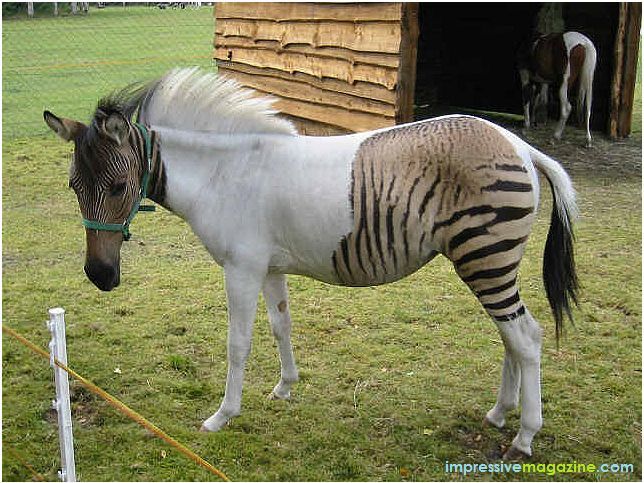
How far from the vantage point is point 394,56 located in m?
7.18

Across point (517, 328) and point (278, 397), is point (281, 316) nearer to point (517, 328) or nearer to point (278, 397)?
point (278, 397)

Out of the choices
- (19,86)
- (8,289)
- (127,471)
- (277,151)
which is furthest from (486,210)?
(19,86)

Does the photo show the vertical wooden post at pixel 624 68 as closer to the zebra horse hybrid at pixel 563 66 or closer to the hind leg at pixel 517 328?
the zebra horse hybrid at pixel 563 66

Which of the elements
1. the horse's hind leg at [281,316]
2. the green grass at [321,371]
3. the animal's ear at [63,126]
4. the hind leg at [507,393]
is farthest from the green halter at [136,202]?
the hind leg at [507,393]

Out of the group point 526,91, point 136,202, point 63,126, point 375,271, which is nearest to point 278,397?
point 375,271

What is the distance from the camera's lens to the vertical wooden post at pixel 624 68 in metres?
9.12

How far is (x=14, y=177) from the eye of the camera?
824 centimetres

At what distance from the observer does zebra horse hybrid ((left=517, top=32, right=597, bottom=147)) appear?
30.1ft

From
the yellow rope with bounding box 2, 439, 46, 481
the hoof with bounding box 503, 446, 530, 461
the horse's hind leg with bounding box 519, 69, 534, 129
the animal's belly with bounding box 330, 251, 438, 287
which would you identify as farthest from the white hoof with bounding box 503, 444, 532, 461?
the horse's hind leg with bounding box 519, 69, 534, 129

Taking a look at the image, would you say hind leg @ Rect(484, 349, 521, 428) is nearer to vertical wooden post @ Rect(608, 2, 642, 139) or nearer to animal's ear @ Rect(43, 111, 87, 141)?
animal's ear @ Rect(43, 111, 87, 141)

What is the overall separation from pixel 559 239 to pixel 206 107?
5.70ft

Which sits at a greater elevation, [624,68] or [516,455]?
[624,68]

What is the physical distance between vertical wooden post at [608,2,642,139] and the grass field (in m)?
4.01

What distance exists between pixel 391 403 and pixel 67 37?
18274 mm
